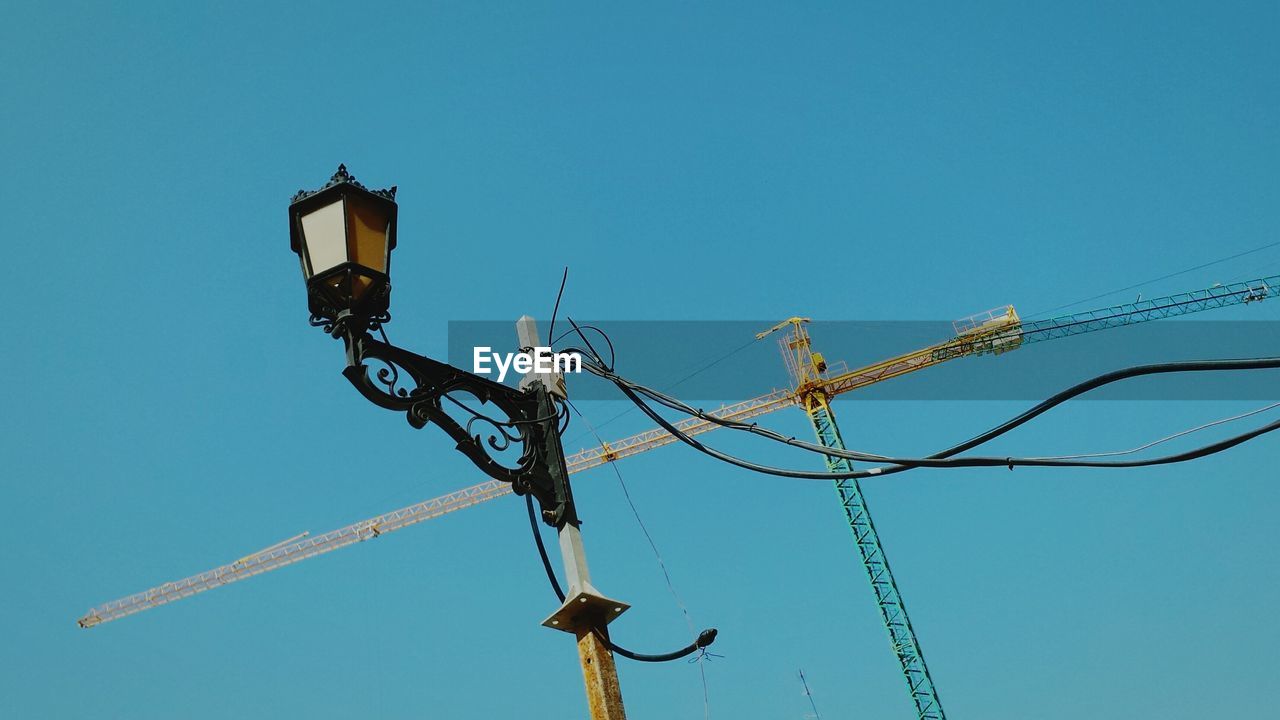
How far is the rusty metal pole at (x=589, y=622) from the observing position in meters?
3.75

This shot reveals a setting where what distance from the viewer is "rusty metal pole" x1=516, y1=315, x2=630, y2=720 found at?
3752mm

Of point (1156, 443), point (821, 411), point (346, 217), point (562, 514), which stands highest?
point (821, 411)

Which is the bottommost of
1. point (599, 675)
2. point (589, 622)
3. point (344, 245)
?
point (599, 675)

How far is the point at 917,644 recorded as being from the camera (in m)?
39.2

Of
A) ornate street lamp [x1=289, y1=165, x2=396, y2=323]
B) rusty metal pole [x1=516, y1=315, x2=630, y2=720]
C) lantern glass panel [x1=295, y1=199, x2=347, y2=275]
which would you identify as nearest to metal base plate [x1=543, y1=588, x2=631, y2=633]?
rusty metal pole [x1=516, y1=315, x2=630, y2=720]

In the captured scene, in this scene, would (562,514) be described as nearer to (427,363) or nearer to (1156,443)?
(427,363)

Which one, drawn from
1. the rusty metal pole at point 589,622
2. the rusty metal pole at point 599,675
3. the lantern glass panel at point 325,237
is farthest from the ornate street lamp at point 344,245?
the rusty metal pole at point 599,675

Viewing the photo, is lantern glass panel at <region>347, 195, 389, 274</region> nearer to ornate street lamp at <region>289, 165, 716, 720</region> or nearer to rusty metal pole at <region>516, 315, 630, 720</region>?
ornate street lamp at <region>289, 165, 716, 720</region>

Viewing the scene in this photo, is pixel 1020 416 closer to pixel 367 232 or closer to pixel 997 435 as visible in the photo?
pixel 997 435

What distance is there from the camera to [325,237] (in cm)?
Result: 384

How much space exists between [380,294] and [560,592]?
57.1 inches

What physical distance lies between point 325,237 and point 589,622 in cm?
170

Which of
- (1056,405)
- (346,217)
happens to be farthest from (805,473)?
(346,217)

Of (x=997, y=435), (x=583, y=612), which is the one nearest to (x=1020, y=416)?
(x=997, y=435)
